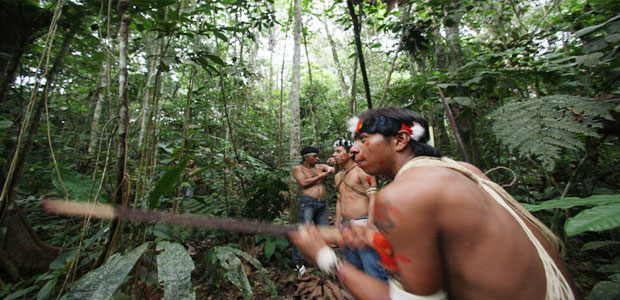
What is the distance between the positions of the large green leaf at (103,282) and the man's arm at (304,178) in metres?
3.12

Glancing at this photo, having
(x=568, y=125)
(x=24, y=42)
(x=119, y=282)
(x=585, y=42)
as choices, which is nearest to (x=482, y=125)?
(x=585, y=42)

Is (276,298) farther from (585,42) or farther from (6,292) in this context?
(585,42)

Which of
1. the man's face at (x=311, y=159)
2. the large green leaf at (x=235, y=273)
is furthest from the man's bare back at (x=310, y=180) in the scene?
the large green leaf at (x=235, y=273)

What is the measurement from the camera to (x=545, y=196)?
327 cm

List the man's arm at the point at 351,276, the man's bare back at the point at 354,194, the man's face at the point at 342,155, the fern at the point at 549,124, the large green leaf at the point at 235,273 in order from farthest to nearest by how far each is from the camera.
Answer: the man's face at the point at 342,155 → the man's bare back at the point at 354,194 → the fern at the point at 549,124 → the large green leaf at the point at 235,273 → the man's arm at the point at 351,276

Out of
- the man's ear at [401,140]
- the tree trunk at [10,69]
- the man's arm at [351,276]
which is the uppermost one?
the tree trunk at [10,69]

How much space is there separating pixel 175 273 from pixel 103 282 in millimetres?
317

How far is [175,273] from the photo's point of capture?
1.22 m

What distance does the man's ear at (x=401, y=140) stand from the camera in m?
1.45

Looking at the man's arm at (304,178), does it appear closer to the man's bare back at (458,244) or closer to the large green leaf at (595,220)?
the man's bare back at (458,244)

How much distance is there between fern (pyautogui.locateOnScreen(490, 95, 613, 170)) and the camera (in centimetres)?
158

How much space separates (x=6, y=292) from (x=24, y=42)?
2.18 m

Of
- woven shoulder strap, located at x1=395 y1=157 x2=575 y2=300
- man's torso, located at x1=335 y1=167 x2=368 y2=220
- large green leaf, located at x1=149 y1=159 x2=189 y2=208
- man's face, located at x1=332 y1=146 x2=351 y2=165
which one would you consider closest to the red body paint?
woven shoulder strap, located at x1=395 y1=157 x2=575 y2=300

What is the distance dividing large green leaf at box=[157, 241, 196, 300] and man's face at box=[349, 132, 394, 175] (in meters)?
1.12
